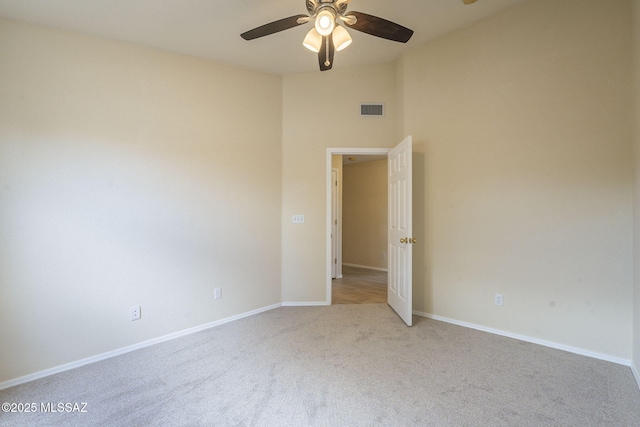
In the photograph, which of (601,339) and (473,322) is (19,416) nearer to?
(473,322)

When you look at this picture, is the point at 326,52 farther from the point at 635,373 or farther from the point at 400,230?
the point at 635,373

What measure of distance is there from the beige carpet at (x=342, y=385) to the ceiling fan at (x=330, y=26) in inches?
91.5

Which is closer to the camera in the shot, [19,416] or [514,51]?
[19,416]

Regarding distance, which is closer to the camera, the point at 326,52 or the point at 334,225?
the point at 326,52

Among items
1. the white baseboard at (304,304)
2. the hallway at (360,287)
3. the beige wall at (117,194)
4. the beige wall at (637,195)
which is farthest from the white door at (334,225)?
the beige wall at (637,195)

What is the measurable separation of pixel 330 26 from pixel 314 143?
1.93m

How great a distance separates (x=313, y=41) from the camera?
2.06 meters

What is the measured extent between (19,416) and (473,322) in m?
3.64

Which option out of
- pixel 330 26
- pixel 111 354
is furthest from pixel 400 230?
pixel 111 354

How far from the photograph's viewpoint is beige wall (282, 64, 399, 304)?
3.74m

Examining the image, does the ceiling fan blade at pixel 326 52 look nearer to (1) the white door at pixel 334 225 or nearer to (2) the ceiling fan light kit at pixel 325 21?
(2) the ceiling fan light kit at pixel 325 21

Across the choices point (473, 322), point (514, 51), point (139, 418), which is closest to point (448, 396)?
point (473, 322)

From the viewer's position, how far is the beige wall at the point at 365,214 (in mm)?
6492

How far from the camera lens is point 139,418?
67.7 inches
